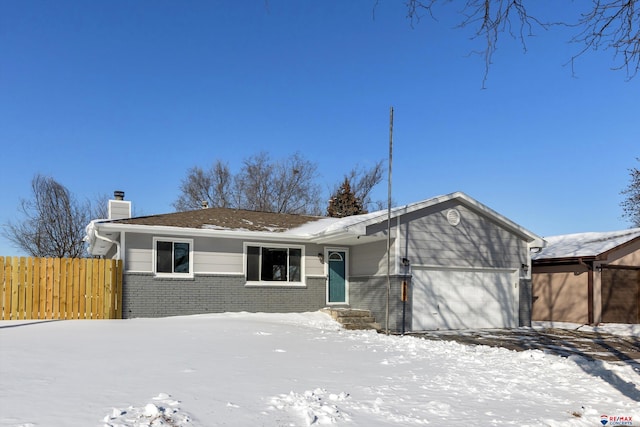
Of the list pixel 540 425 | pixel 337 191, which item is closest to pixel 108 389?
pixel 540 425

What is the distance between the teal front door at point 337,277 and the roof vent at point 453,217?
3810 mm

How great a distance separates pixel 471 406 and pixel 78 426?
A: 4238mm

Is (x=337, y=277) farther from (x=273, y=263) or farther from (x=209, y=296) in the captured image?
(x=209, y=296)

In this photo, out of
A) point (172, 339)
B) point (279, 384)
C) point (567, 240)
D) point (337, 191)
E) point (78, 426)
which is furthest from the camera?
point (337, 191)

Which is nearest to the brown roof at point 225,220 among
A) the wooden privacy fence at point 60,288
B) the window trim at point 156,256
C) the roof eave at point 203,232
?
the roof eave at point 203,232

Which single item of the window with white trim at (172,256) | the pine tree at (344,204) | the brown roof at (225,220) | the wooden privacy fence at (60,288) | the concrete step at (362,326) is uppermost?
the pine tree at (344,204)

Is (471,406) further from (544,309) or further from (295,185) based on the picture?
(295,185)

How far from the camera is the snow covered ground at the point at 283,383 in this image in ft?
16.9

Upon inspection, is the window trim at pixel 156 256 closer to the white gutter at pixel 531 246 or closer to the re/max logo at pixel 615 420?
the white gutter at pixel 531 246

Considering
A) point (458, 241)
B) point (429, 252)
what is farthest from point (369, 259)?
point (458, 241)

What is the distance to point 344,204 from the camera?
37.6 metres

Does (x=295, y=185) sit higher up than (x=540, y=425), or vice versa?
(x=295, y=185)

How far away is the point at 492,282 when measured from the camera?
18344mm

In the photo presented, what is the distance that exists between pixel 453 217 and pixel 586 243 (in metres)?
7.83
